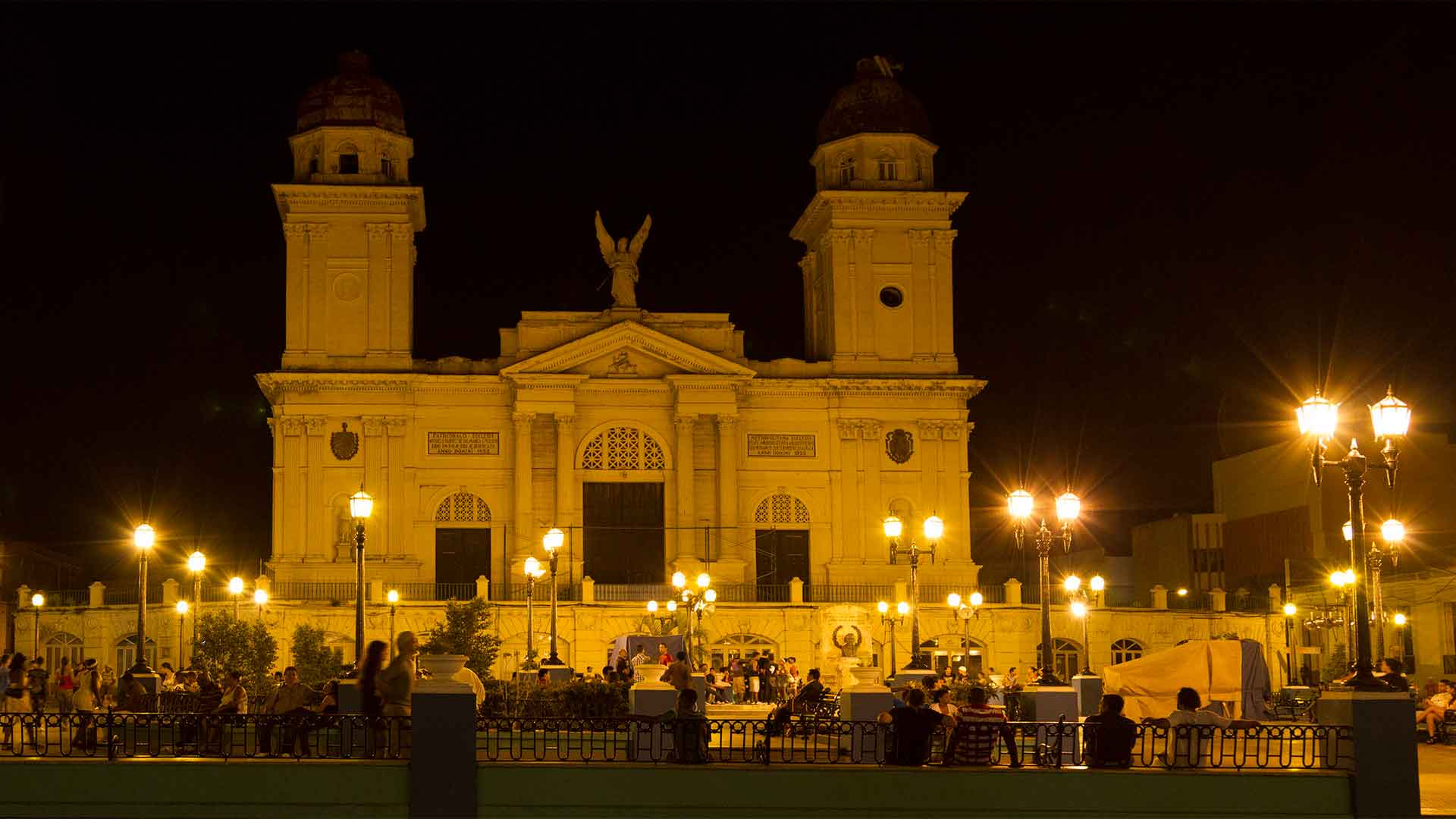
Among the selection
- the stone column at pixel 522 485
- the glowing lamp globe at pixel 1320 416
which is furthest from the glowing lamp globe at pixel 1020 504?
the stone column at pixel 522 485

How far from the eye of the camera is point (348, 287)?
6419 centimetres

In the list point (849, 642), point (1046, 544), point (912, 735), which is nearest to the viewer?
point (912, 735)

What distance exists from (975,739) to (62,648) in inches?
1798

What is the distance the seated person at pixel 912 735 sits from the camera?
70.7ft

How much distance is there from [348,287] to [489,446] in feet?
23.3

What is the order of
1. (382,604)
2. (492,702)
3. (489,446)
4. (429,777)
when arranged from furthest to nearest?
1. (489,446)
2. (382,604)
3. (492,702)
4. (429,777)

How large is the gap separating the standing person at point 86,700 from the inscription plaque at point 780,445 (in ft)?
102

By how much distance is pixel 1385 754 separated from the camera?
20656 mm

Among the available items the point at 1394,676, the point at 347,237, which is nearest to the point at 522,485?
the point at 347,237

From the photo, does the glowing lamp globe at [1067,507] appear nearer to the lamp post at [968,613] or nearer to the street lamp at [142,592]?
the street lamp at [142,592]

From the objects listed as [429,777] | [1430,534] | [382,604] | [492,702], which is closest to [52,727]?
[492,702]

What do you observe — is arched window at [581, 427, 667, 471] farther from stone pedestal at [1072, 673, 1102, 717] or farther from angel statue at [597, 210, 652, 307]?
stone pedestal at [1072, 673, 1102, 717]

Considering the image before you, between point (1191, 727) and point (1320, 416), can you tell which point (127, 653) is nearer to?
point (1191, 727)

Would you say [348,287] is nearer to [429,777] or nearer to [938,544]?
[938,544]
